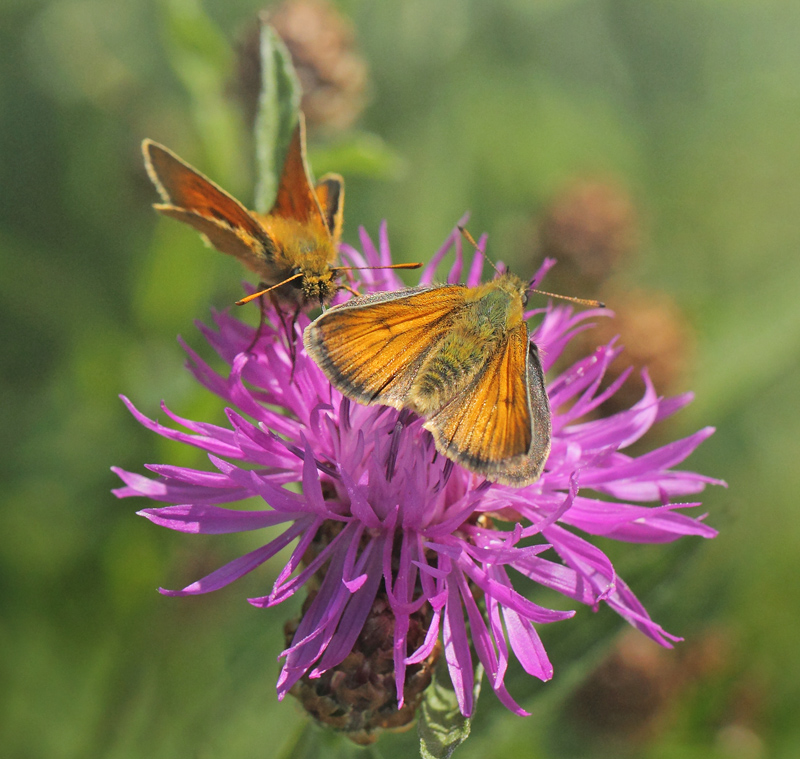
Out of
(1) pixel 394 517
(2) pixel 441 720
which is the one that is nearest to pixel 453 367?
(1) pixel 394 517

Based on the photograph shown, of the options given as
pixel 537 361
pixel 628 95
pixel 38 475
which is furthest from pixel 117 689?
pixel 628 95

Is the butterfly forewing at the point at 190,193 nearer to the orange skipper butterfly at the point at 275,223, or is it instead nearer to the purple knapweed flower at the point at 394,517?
the orange skipper butterfly at the point at 275,223

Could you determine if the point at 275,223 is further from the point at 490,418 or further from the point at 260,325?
the point at 490,418

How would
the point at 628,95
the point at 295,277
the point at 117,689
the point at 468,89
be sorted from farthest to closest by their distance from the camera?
the point at 628,95 → the point at 468,89 → the point at 117,689 → the point at 295,277

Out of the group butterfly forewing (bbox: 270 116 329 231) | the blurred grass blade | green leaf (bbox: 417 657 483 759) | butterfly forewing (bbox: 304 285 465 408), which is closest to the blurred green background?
the blurred grass blade

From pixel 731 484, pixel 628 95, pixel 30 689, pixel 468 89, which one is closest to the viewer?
pixel 30 689

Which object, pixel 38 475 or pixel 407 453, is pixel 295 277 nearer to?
pixel 407 453
